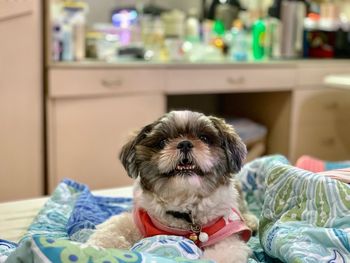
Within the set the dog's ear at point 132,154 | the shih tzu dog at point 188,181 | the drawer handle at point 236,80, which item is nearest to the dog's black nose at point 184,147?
the shih tzu dog at point 188,181

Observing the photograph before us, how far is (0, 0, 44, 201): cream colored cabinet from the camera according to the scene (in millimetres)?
2242

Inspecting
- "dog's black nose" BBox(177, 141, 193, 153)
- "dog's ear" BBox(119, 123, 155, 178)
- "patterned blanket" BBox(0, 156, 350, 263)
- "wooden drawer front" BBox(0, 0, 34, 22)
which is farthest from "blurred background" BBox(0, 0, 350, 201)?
"dog's black nose" BBox(177, 141, 193, 153)

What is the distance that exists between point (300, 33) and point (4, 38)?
1.89 meters

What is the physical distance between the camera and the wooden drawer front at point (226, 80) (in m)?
2.66

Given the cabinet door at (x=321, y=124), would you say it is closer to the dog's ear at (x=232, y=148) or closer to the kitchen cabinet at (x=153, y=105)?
the kitchen cabinet at (x=153, y=105)

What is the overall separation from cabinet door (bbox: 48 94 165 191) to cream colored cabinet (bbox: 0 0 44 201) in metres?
0.08

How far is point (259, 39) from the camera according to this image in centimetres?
312

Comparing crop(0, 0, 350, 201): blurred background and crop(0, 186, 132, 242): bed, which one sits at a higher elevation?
crop(0, 0, 350, 201): blurred background

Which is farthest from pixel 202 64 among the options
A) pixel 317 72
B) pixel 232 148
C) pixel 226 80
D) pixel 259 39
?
pixel 232 148

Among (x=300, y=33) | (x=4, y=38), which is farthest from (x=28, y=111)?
(x=300, y=33)

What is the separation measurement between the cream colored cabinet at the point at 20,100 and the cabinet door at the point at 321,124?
1.51 m

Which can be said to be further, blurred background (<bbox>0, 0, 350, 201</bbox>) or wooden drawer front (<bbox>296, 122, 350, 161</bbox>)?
wooden drawer front (<bbox>296, 122, 350, 161</bbox>)

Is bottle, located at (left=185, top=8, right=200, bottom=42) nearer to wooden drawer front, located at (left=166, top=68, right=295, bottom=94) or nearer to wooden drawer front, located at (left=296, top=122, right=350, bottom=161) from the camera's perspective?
wooden drawer front, located at (left=166, top=68, right=295, bottom=94)

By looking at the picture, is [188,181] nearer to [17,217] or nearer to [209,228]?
[209,228]
